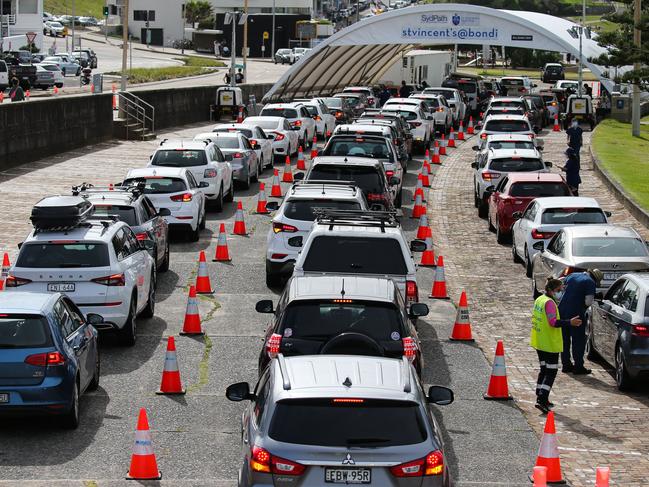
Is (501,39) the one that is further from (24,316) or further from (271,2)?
(271,2)

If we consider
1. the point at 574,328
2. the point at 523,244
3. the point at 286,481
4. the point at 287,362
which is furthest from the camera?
the point at 523,244

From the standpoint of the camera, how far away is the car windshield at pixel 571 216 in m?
23.5

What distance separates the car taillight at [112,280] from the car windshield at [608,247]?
263 inches

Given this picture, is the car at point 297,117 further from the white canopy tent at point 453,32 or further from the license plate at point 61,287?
the license plate at point 61,287

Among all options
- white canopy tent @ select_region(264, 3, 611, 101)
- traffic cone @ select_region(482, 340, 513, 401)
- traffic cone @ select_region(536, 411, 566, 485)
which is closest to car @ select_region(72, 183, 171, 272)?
traffic cone @ select_region(482, 340, 513, 401)

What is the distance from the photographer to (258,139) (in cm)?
3894

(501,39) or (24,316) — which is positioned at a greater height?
(501,39)

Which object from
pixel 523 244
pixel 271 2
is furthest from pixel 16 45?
pixel 523 244

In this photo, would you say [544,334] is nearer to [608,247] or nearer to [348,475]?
[608,247]

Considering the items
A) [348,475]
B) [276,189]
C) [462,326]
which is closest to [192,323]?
[462,326]

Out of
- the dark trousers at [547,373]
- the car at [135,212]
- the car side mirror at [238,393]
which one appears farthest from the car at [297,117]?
the car side mirror at [238,393]

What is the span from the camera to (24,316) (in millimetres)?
13281

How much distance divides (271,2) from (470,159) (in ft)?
331

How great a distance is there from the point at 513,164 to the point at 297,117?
1598 cm
